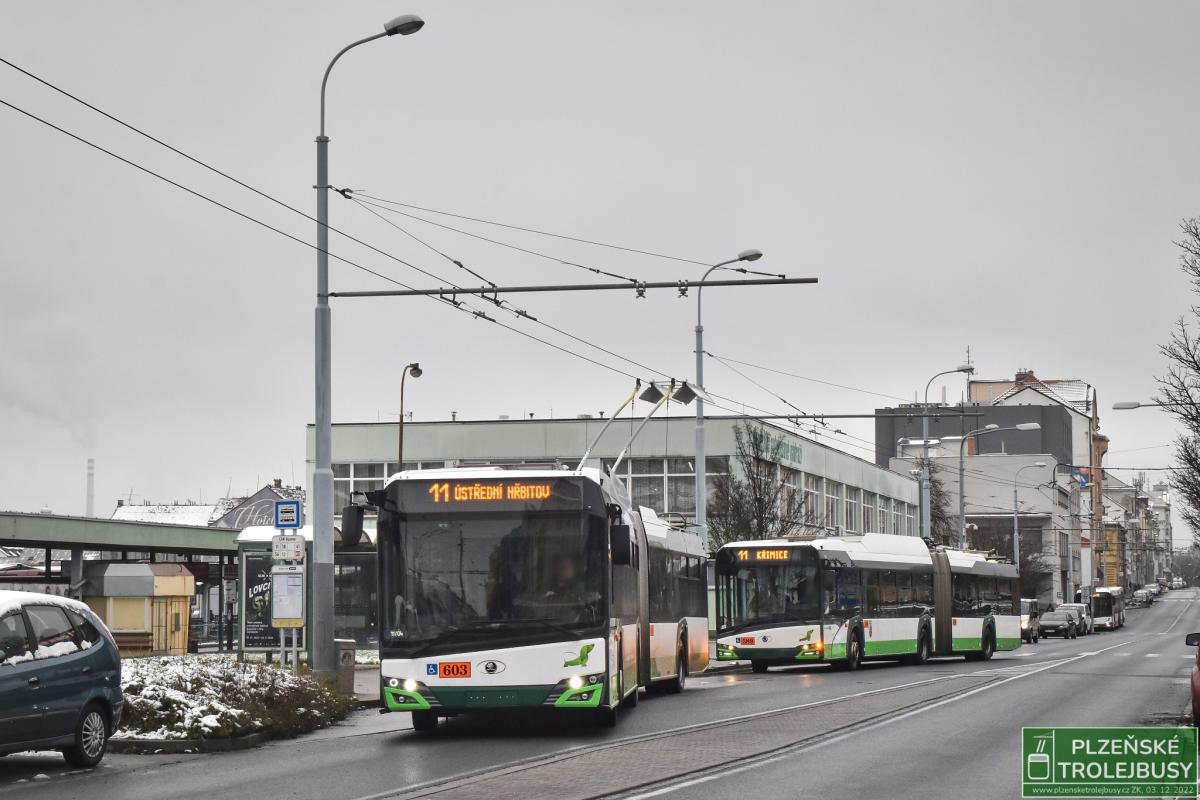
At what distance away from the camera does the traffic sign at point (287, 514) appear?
74.1 feet

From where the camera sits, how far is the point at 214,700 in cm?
1827

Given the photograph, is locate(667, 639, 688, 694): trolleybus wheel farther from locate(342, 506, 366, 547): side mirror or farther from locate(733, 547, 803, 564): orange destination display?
locate(342, 506, 366, 547): side mirror

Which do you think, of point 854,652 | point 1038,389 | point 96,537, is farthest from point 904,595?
point 1038,389

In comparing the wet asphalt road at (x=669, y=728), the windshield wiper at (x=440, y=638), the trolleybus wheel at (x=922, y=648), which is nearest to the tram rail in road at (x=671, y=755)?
the wet asphalt road at (x=669, y=728)

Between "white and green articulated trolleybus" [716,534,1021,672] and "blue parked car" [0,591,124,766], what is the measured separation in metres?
19.6

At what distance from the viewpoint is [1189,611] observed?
140 meters

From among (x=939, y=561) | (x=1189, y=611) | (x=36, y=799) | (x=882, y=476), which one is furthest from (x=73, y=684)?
(x=1189, y=611)

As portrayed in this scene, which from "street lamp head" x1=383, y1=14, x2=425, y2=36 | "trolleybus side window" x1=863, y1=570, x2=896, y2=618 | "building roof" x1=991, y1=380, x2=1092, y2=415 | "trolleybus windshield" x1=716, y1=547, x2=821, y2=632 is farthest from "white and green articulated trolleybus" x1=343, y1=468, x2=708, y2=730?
"building roof" x1=991, y1=380, x2=1092, y2=415

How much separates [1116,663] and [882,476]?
50.5 metres

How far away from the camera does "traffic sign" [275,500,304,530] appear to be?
74.1 ft

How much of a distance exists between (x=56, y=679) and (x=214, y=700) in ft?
11.6

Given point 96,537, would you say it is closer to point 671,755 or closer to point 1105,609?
point 671,755

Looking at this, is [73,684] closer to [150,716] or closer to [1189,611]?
[150,716]

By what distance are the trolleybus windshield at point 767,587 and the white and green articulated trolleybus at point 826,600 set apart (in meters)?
0.02
